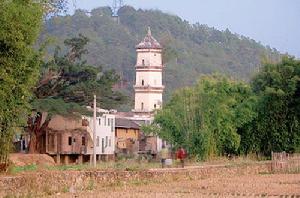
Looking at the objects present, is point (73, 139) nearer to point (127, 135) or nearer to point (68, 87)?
point (68, 87)

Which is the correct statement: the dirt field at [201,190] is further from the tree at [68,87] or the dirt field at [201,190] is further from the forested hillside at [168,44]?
the forested hillside at [168,44]

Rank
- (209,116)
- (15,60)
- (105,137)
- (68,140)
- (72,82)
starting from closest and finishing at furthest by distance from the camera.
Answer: (15,60)
(209,116)
(72,82)
(68,140)
(105,137)

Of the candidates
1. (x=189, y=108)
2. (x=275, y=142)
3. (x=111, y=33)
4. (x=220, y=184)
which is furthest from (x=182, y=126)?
(x=111, y=33)

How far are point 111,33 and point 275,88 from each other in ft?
241

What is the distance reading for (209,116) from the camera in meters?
44.8

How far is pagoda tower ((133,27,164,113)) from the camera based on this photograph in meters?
68.4

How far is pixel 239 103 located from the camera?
153ft

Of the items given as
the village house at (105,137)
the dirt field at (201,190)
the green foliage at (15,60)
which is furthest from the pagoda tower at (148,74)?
the green foliage at (15,60)

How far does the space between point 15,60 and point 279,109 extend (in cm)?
2699

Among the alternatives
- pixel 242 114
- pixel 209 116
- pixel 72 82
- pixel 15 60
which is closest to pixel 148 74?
pixel 72 82

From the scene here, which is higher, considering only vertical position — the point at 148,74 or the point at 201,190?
the point at 148,74

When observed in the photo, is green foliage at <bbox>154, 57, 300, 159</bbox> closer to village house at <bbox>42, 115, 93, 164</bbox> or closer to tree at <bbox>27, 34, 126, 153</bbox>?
tree at <bbox>27, 34, 126, 153</bbox>

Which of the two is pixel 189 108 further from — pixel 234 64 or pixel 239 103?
pixel 234 64

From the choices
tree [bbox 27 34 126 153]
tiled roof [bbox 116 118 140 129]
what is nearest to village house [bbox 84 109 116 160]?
tiled roof [bbox 116 118 140 129]
